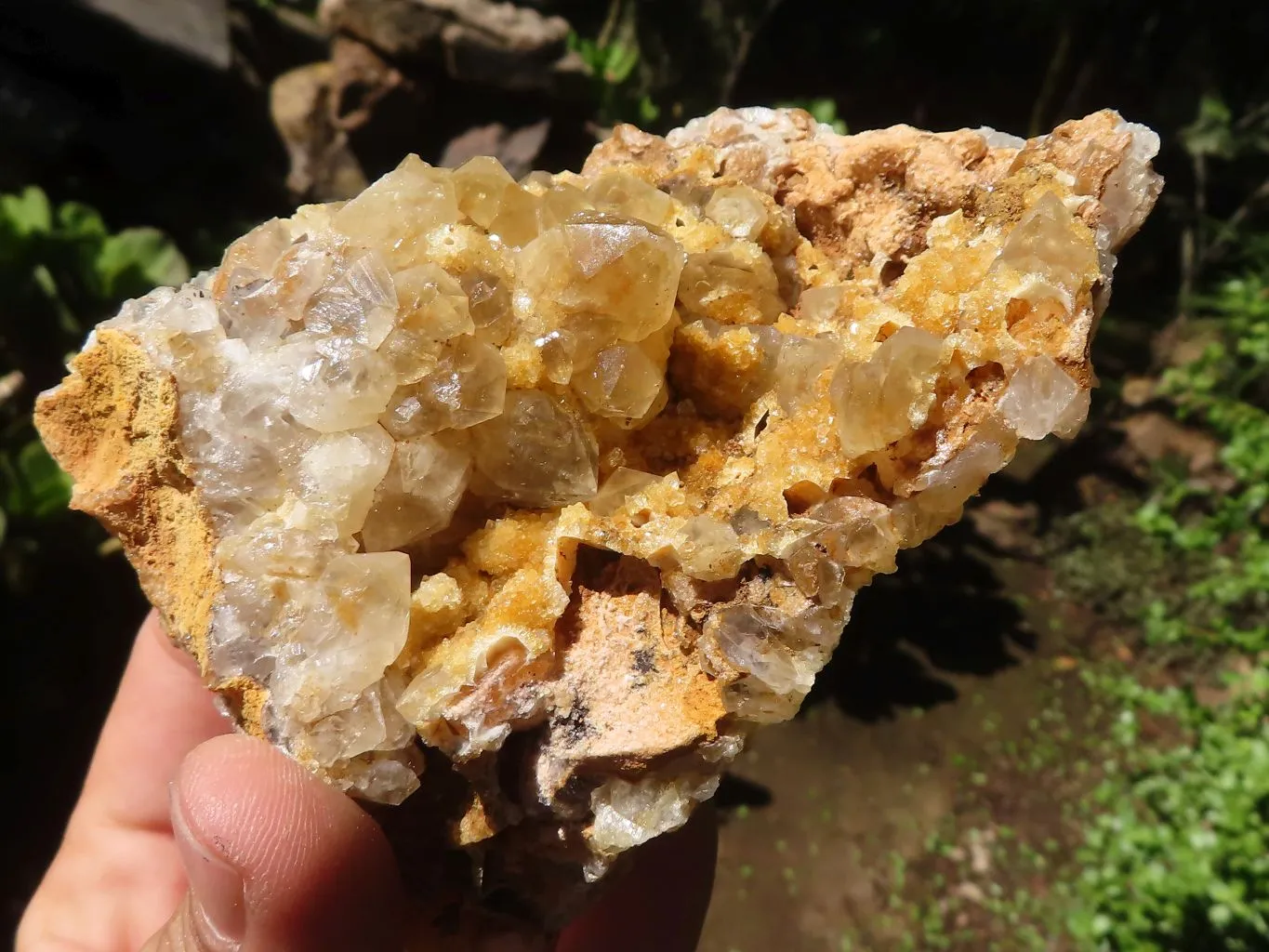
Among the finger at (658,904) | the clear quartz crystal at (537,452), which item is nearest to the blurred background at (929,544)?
the finger at (658,904)

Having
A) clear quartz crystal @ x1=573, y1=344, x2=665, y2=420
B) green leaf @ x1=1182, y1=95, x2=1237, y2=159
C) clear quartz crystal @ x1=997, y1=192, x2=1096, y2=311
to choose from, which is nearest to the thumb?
clear quartz crystal @ x1=573, y1=344, x2=665, y2=420

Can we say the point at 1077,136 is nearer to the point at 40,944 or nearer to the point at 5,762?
the point at 40,944

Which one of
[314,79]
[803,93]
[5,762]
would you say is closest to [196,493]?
[5,762]

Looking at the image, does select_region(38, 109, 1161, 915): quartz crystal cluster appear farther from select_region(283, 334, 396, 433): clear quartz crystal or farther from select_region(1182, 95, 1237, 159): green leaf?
select_region(1182, 95, 1237, 159): green leaf

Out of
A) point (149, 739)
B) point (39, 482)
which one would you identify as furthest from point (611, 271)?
point (39, 482)

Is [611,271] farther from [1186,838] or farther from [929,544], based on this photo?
[929,544]

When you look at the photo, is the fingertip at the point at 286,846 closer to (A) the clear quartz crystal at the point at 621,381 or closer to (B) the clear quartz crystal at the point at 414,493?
(B) the clear quartz crystal at the point at 414,493
